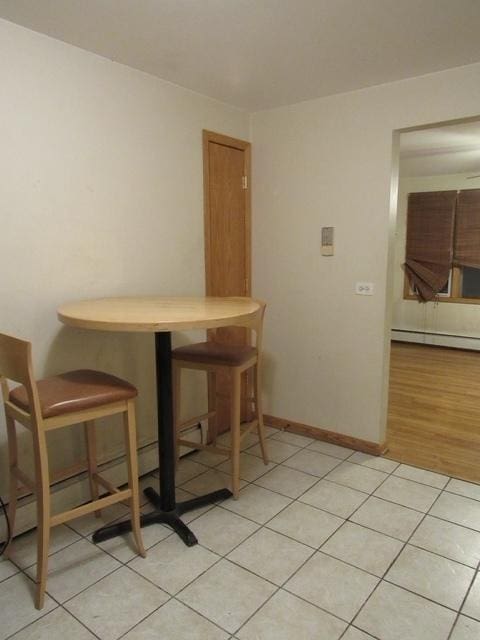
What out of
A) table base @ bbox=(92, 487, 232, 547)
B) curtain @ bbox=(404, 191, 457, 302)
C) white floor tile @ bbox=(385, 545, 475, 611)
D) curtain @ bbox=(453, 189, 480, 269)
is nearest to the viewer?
white floor tile @ bbox=(385, 545, 475, 611)

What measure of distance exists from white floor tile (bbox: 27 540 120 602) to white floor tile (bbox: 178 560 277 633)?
0.39 meters

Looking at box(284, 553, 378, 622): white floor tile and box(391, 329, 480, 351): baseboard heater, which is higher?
box(391, 329, 480, 351): baseboard heater

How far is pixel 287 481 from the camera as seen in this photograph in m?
2.61

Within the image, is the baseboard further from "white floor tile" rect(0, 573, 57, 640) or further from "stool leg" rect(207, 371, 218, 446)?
"white floor tile" rect(0, 573, 57, 640)

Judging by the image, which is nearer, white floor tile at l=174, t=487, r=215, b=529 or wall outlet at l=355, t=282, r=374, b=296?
white floor tile at l=174, t=487, r=215, b=529

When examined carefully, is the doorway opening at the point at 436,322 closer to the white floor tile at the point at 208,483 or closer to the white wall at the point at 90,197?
the white floor tile at the point at 208,483

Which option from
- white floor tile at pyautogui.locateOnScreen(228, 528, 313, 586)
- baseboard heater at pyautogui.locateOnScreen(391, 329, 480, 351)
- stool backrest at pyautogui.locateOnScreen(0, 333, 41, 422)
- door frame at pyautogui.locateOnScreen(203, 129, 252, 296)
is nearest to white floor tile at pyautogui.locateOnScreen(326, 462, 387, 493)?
white floor tile at pyautogui.locateOnScreen(228, 528, 313, 586)

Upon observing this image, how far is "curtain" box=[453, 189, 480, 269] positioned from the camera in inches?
220

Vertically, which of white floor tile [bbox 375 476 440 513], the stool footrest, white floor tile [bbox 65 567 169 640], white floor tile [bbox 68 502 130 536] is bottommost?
white floor tile [bbox 375 476 440 513]

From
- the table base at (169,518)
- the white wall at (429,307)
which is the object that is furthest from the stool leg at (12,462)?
the white wall at (429,307)

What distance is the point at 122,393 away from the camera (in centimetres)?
182

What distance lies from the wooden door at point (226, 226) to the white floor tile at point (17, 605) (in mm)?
1508

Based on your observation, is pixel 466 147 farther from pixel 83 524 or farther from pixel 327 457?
pixel 83 524

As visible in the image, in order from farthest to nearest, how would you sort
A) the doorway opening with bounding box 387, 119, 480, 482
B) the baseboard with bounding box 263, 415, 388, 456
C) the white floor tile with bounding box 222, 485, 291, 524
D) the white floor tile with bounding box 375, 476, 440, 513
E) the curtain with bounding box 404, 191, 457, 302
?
the curtain with bounding box 404, 191, 457, 302
the doorway opening with bounding box 387, 119, 480, 482
the baseboard with bounding box 263, 415, 388, 456
the white floor tile with bounding box 375, 476, 440, 513
the white floor tile with bounding box 222, 485, 291, 524
